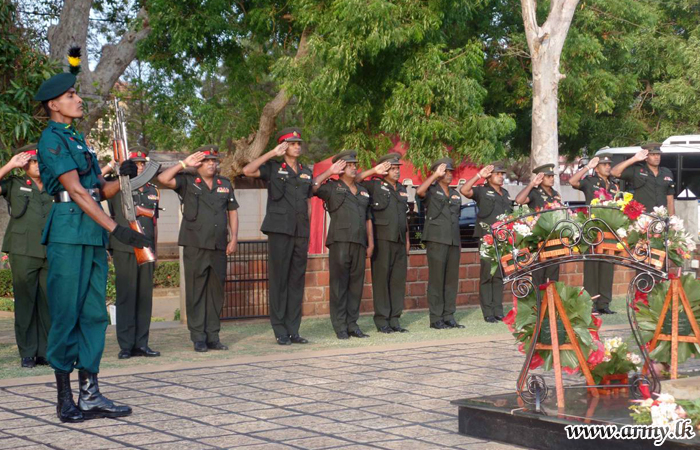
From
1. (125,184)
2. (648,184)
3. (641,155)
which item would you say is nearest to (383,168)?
(641,155)

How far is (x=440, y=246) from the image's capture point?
492 inches

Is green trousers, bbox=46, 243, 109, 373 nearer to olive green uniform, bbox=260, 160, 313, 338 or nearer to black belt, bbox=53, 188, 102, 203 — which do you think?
black belt, bbox=53, 188, 102, 203

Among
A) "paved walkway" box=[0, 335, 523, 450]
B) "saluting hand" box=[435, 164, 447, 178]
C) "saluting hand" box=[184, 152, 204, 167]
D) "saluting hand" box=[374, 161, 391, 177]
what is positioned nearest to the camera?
"paved walkway" box=[0, 335, 523, 450]

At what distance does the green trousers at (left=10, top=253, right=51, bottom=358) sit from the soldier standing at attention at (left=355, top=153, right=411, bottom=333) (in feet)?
13.0

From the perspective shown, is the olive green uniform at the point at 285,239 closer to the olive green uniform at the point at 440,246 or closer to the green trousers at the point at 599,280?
the olive green uniform at the point at 440,246

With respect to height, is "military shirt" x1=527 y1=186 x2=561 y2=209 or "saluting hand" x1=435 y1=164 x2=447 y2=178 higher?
"saluting hand" x1=435 y1=164 x2=447 y2=178

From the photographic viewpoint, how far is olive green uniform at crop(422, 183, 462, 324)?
12.4 m

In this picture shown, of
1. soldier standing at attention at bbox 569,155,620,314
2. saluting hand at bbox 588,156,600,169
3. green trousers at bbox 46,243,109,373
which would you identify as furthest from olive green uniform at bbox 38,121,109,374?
soldier standing at attention at bbox 569,155,620,314

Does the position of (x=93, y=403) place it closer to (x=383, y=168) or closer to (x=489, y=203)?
(x=383, y=168)

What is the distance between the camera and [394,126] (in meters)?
18.8

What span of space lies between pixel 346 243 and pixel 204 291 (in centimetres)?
184

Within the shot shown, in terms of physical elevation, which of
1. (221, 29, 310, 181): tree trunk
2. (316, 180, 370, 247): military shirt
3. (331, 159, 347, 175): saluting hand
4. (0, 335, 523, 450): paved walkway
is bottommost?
(0, 335, 523, 450): paved walkway

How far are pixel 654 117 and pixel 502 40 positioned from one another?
427 inches

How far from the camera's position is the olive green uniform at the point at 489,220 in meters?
13.0
